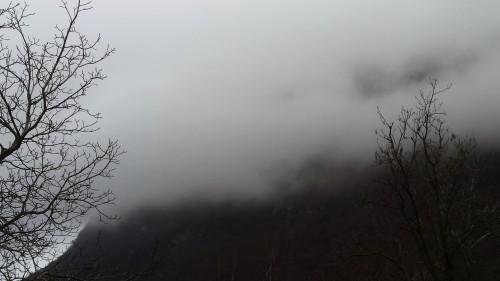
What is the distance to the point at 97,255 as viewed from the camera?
333 inches

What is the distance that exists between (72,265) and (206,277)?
9738cm

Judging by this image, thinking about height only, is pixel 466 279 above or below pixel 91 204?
below

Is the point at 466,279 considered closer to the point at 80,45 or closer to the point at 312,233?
the point at 80,45

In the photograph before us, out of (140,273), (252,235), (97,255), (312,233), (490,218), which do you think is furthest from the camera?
(252,235)

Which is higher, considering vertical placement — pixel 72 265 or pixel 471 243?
pixel 72 265

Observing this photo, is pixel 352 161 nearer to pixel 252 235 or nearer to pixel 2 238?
pixel 252 235

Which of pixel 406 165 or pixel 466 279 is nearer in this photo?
pixel 466 279

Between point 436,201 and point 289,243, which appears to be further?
point 289,243

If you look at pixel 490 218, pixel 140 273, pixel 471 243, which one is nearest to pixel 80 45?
pixel 140 273

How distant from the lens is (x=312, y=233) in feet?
470

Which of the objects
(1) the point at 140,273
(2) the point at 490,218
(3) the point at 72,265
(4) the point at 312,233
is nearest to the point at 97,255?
(3) the point at 72,265

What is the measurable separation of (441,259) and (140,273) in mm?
8608

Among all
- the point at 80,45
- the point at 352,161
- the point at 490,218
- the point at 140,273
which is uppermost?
the point at 352,161

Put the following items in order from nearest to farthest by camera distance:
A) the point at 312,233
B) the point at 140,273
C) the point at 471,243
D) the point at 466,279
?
the point at 140,273 → the point at 466,279 → the point at 471,243 → the point at 312,233
